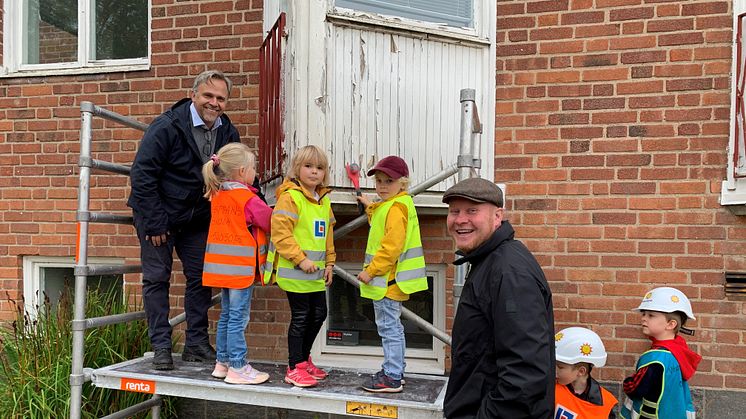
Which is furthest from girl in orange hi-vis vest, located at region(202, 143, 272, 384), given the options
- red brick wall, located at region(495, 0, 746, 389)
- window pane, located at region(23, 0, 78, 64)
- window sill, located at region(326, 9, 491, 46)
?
window pane, located at region(23, 0, 78, 64)

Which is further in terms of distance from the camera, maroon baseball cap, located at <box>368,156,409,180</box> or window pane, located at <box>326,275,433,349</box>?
window pane, located at <box>326,275,433,349</box>

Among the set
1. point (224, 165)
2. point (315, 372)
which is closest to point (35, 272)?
point (224, 165)

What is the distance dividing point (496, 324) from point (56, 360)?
3463 mm

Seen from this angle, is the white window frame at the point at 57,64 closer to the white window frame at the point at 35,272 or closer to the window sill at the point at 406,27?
the white window frame at the point at 35,272

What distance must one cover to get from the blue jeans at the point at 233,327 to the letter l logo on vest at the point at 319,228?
52 centimetres

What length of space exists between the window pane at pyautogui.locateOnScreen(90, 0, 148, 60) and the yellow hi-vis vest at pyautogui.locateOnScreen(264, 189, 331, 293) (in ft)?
8.49

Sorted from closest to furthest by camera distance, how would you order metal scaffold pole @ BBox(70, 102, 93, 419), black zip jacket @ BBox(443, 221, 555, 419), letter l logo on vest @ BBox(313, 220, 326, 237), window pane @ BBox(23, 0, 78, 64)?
1. black zip jacket @ BBox(443, 221, 555, 419)
2. letter l logo on vest @ BBox(313, 220, 326, 237)
3. metal scaffold pole @ BBox(70, 102, 93, 419)
4. window pane @ BBox(23, 0, 78, 64)

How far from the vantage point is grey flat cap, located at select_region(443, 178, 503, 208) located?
7.72 feet

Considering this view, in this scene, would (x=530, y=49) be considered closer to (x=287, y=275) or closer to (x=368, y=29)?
(x=368, y=29)

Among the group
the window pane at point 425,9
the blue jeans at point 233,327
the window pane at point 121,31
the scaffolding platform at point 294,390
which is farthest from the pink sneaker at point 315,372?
the window pane at point 121,31

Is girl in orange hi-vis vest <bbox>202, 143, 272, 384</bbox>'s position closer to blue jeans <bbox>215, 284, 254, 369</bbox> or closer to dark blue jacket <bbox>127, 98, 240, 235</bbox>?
blue jeans <bbox>215, 284, 254, 369</bbox>

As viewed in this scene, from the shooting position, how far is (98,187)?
4992 mm

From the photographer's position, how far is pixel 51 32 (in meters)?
5.31

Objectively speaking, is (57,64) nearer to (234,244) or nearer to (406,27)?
(234,244)
